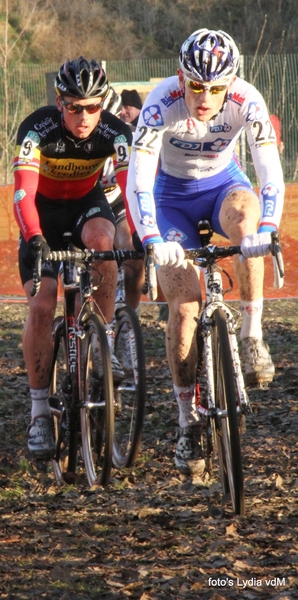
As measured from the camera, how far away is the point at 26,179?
5.69 m

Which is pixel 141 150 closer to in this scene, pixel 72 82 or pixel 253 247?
pixel 72 82

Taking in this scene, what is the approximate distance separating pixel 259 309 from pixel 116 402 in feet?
3.50

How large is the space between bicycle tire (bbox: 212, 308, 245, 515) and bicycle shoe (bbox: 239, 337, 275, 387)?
0.68 meters

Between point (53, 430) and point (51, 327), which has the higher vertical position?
point (51, 327)

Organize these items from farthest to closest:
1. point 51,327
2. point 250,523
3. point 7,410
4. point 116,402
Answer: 1. point 7,410
2. point 51,327
3. point 116,402
4. point 250,523

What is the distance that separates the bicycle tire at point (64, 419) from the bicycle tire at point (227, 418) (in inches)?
41.1

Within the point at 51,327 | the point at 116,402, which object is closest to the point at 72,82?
the point at 51,327

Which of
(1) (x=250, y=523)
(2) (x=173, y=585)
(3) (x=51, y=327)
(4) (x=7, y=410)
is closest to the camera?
(2) (x=173, y=585)

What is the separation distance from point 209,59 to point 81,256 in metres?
1.30

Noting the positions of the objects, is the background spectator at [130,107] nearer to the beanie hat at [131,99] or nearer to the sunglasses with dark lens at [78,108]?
the beanie hat at [131,99]

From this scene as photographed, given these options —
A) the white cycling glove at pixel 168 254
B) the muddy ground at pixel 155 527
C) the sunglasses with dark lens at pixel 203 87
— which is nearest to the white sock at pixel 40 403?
the muddy ground at pixel 155 527

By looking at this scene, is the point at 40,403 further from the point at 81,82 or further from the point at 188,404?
the point at 81,82

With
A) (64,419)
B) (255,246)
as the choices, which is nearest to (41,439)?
(64,419)

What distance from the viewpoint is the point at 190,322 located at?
17.4 ft
